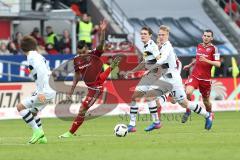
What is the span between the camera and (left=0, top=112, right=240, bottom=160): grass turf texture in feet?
46.4

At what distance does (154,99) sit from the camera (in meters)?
21.5

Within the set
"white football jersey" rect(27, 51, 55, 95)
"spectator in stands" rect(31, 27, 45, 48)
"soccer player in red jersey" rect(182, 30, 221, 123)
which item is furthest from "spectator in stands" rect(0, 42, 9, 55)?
"white football jersey" rect(27, 51, 55, 95)

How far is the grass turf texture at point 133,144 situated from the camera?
46.4 feet

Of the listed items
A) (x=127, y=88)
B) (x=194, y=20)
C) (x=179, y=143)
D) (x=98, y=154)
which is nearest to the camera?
(x=98, y=154)

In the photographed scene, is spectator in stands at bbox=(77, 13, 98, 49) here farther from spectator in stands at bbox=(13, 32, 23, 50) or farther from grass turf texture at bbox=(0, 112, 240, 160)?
grass turf texture at bbox=(0, 112, 240, 160)

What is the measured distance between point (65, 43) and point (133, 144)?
1915cm

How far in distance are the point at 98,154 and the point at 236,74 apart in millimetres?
19550

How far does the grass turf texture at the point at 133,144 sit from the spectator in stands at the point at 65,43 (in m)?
11.0

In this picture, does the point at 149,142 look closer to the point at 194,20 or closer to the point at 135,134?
the point at 135,134

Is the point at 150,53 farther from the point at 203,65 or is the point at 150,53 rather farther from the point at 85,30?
the point at 85,30

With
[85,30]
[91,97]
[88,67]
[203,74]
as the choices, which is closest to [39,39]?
[85,30]

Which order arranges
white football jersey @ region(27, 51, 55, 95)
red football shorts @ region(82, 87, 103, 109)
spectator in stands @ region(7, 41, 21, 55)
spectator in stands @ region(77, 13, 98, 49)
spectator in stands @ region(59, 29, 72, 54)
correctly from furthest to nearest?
spectator in stands @ region(77, 13, 98, 49) < spectator in stands @ region(59, 29, 72, 54) < spectator in stands @ region(7, 41, 21, 55) < red football shorts @ region(82, 87, 103, 109) < white football jersey @ region(27, 51, 55, 95)

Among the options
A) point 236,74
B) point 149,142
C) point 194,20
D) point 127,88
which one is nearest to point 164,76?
point 149,142

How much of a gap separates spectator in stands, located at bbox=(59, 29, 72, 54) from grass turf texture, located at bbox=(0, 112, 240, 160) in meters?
11.0
